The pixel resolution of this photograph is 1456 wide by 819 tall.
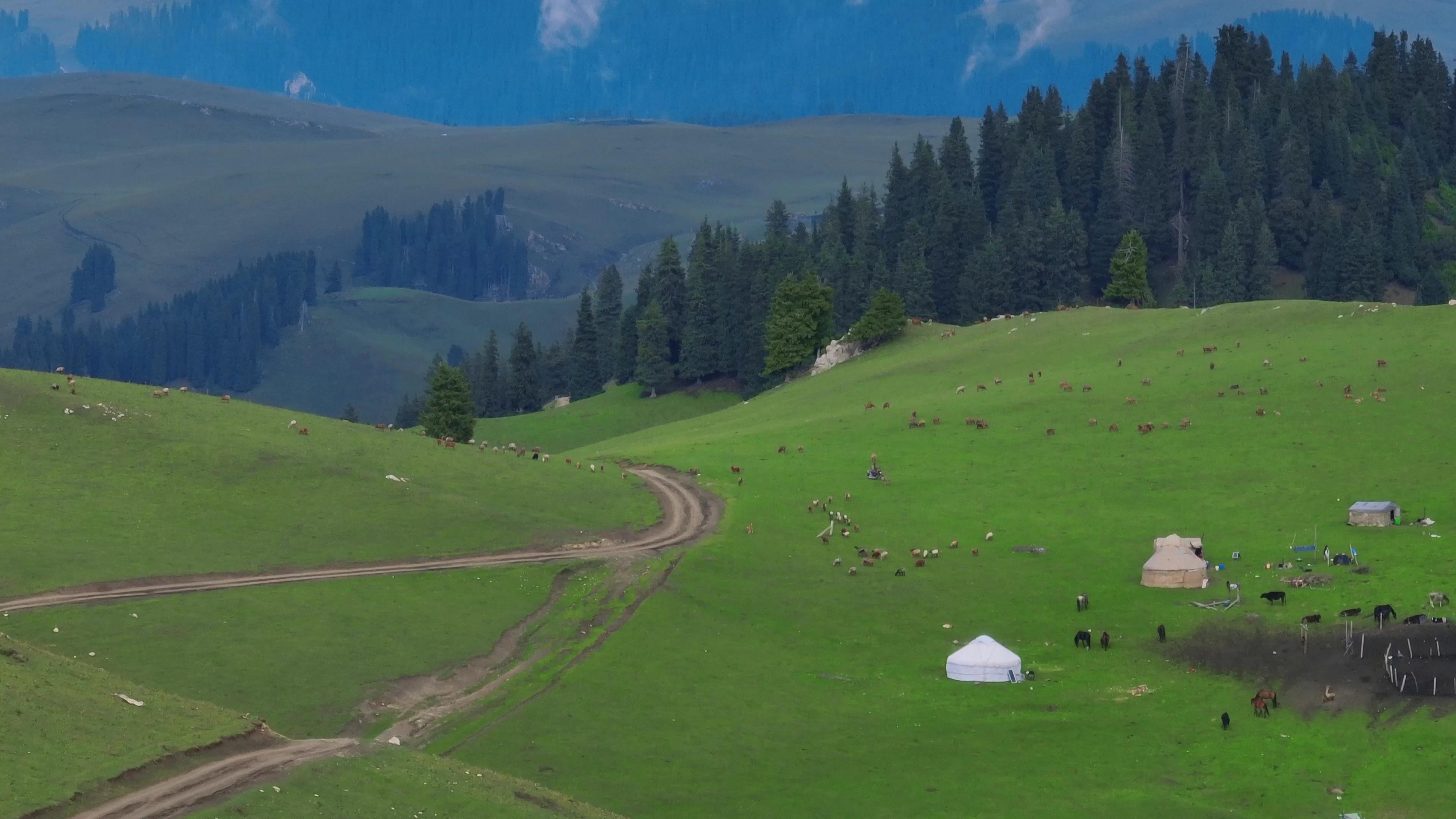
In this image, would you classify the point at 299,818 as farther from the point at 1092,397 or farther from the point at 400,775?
the point at 1092,397

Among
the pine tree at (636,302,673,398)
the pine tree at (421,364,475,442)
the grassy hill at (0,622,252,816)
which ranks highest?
the pine tree at (636,302,673,398)

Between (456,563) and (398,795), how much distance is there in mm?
30160

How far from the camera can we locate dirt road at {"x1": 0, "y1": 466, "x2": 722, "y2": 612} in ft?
224

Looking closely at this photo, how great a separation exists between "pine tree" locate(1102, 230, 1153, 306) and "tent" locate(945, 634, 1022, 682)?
9268 cm

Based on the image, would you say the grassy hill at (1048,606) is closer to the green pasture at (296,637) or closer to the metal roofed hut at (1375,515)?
the metal roofed hut at (1375,515)

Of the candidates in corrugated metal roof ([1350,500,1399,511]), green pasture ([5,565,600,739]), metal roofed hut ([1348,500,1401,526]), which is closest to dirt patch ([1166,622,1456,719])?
metal roofed hut ([1348,500,1401,526])

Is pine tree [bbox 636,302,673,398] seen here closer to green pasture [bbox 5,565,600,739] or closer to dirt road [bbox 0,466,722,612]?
dirt road [bbox 0,466,722,612]

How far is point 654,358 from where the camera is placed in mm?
184125

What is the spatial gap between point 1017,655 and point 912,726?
8.26m

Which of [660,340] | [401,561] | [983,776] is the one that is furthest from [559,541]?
[660,340]

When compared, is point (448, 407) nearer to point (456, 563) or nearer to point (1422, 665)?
point (456, 563)

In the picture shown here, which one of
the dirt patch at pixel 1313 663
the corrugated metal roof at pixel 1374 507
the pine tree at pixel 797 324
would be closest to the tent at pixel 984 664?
the dirt patch at pixel 1313 663

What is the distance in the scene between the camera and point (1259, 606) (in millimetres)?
73250

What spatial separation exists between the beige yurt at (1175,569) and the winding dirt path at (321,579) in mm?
21696
